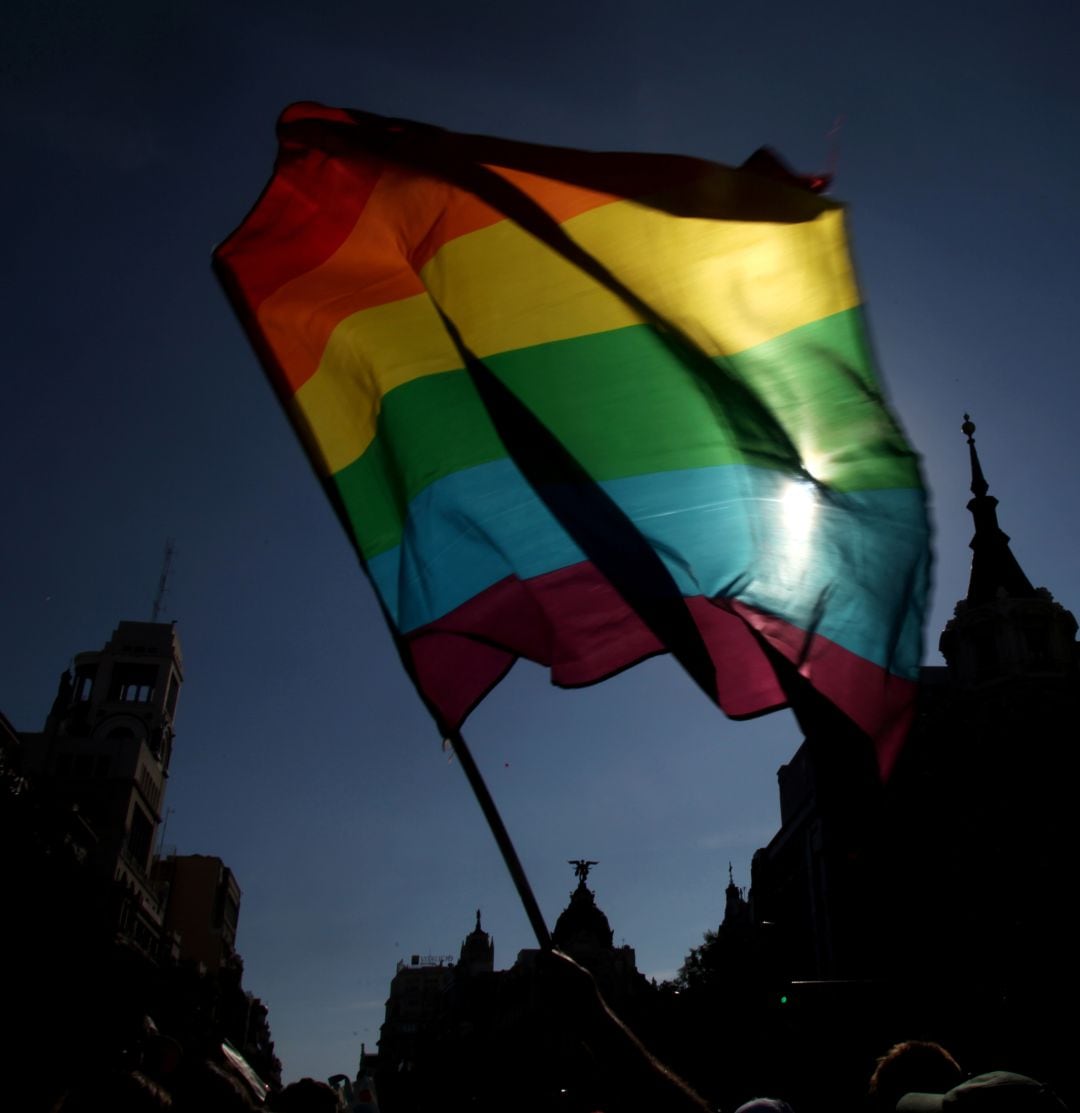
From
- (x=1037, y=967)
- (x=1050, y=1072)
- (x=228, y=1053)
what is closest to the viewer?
(x=228, y=1053)

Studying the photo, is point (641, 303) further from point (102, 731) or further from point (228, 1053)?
point (102, 731)

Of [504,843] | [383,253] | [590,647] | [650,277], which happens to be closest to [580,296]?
[650,277]

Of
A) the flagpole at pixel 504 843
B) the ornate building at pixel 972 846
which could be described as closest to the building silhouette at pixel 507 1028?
the flagpole at pixel 504 843

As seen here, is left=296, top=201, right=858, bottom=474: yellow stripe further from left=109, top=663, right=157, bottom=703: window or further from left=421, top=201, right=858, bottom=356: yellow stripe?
left=109, top=663, right=157, bottom=703: window

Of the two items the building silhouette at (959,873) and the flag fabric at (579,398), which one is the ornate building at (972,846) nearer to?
the building silhouette at (959,873)

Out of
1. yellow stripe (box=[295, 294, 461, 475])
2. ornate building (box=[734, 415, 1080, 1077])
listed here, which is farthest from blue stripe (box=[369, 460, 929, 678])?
ornate building (box=[734, 415, 1080, 1077])

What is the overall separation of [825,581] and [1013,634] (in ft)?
136

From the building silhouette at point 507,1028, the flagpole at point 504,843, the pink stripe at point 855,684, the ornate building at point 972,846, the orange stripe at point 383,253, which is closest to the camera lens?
the flagpole at point 504,843

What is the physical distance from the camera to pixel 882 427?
6.01 metres

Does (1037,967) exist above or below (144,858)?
below

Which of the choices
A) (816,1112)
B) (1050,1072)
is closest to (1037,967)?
(1050,1072)

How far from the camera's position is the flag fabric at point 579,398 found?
5.95 meters

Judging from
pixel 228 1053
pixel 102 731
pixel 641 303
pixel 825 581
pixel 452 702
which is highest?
pixel 102 731

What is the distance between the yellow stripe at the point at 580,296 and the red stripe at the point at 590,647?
1202mm
